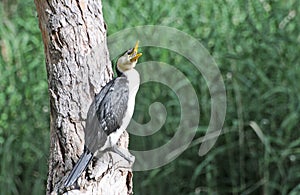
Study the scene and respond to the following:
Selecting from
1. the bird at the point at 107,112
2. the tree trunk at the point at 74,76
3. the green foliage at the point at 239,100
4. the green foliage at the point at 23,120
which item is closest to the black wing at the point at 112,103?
the bird at the point at 107,112

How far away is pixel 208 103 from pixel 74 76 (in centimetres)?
131

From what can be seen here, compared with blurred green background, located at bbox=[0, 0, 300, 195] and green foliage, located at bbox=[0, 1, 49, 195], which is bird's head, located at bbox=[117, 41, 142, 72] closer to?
blurred green background, located at bbox=[0, 0, 300, 195]

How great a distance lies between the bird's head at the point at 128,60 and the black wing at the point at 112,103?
33mm

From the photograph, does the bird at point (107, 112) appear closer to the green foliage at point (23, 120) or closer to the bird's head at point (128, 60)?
the bird's head at point (128, 60)

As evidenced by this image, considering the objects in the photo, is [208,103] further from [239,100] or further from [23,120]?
[23,120]

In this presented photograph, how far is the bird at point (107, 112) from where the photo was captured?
7.39 ft

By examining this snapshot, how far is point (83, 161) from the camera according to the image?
2250mm

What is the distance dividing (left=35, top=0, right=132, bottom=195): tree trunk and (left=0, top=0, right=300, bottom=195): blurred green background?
1128mm

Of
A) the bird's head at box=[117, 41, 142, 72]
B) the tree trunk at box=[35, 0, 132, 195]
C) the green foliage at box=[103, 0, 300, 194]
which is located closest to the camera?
the bird's head at box=[117, 41, 142, 72]

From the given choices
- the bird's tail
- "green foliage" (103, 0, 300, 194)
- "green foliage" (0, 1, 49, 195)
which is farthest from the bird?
"green foliage" (0, 1, 49, 195)

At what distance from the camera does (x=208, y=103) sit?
3605mm

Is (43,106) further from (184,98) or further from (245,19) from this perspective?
(245,19)

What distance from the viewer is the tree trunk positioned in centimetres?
239

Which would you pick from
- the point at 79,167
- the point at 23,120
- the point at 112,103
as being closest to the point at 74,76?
the point at 112,103
